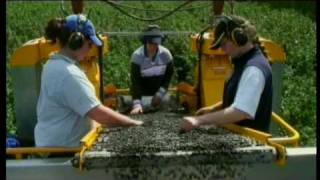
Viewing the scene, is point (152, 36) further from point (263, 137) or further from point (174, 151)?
point (174, 151)

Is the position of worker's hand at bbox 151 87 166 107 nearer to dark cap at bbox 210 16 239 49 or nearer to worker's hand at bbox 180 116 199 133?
dark cap at bbox 210 16 239 49

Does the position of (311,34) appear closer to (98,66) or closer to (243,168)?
(98,66)

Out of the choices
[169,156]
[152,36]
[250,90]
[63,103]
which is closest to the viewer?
[169,156]

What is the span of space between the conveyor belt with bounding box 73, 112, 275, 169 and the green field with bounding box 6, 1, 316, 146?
2727 millimetres

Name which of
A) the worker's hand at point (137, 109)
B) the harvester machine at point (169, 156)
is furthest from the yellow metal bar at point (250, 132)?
the worker's hand at point (137, 109)

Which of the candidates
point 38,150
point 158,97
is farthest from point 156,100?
point 38,150

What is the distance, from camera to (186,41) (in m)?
10.8

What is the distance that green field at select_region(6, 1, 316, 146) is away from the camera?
8.05 m

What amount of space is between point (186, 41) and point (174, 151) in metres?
7.65

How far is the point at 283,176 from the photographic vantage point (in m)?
3.21

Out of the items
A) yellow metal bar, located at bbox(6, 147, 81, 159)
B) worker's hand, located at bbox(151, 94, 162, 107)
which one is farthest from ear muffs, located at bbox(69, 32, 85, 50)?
worker's hand, located at bbox(151, 94, 162, 107)

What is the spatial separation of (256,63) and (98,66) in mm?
2271

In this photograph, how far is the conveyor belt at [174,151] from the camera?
311 centimetres

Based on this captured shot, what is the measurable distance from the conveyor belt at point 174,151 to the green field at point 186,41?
2.73 metres
